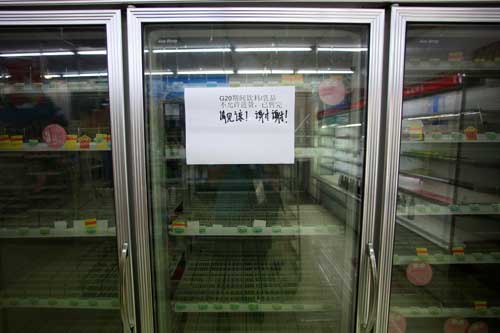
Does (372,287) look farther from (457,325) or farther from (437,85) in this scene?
(437,85)

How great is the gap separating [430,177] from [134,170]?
1.64 m

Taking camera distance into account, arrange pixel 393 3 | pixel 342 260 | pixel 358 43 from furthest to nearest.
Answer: pixel 342 260
pixel 358 43
pixel 393 3

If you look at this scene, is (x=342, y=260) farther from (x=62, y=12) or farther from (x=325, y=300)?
(x=62, y=12)

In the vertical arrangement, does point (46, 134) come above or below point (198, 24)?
below

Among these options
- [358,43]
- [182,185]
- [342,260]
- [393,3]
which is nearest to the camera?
[393,3]

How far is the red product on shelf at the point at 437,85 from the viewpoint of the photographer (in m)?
1.24

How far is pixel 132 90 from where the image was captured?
2.96ft

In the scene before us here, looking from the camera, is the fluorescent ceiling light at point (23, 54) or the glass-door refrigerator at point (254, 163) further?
the fluorescent ceiling light at point (23, 54)

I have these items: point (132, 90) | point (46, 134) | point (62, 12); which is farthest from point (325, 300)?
point (62, 12)

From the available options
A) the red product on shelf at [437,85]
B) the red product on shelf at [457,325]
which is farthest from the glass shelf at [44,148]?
the red product on shelf at [457,325]

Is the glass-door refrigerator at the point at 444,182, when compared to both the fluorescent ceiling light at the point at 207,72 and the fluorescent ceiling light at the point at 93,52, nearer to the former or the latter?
the fluorescent ceiling light at the point at 207,72

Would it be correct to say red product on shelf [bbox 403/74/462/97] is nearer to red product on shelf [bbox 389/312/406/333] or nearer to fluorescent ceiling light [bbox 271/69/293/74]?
fluorescent ceiling light [bbox 271/69/293/74]

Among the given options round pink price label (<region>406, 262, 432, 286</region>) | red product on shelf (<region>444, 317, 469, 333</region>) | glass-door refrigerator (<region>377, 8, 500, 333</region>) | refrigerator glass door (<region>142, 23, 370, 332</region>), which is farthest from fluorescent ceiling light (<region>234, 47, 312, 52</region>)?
red product on shelf (<region>444, 317, 469, 333</region>)

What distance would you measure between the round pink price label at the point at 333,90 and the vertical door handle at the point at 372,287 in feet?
2.22
